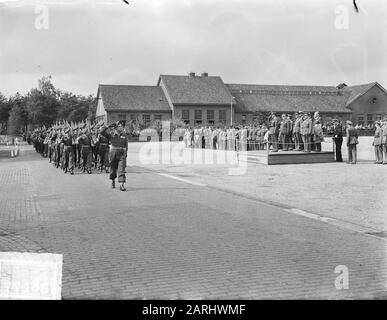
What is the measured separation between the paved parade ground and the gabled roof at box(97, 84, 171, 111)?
53866 millimetres

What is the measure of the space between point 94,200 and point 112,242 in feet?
13.8

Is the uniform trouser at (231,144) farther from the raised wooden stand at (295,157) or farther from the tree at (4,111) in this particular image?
the tree at (4,111)

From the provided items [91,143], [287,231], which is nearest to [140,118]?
[91,143]

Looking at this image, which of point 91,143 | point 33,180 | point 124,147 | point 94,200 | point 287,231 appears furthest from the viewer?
point 91,143

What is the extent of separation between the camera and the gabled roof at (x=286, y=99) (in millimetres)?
71688

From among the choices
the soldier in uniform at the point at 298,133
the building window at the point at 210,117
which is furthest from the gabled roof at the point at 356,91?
the soldier in uniform at the point at 298,133

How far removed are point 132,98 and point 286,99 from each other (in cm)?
2214

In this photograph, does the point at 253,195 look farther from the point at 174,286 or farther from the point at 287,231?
the point at 174,286

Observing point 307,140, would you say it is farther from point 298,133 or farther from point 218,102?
point 218,102

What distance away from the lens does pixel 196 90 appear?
70.6 m

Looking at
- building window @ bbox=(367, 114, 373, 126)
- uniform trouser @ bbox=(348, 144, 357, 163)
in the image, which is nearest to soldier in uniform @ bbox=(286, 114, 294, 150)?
uniform trouser @ bbox=(348, 144, 357, 163)

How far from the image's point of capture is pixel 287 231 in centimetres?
768

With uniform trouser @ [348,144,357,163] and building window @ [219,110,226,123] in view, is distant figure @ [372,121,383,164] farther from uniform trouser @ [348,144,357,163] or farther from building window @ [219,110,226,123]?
building window @ [219,110,226,123]
